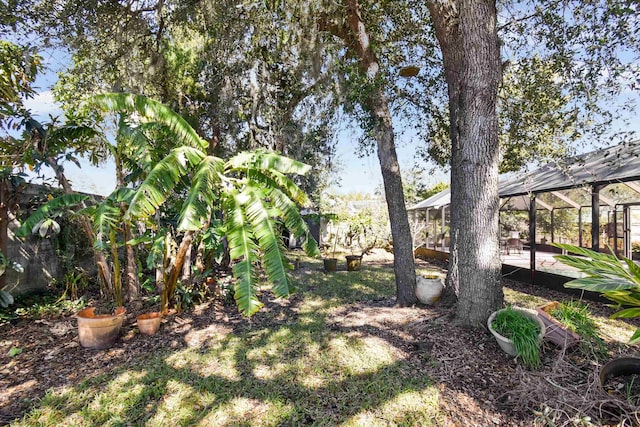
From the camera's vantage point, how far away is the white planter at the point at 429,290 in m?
5.34

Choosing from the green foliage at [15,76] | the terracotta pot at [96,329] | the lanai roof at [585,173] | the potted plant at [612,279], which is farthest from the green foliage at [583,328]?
the green foliage at [15,76]

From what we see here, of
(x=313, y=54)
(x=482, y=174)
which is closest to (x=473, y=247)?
(x=482, y=174)

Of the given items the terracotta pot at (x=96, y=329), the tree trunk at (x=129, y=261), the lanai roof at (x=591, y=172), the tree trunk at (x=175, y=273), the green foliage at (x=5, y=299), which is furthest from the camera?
the lanai roof at (x=591, y=172)

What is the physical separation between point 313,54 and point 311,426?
5.47m

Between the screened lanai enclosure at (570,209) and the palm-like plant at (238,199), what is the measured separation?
3092mm

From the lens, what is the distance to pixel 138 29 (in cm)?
588

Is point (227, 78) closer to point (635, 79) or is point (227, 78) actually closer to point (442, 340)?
point (442, 340)

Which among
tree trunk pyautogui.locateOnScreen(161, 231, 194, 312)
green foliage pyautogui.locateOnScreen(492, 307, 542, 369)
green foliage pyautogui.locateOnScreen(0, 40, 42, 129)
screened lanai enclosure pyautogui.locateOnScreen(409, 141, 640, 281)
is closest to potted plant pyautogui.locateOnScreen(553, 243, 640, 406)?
green foliage pyautogui.locateOnScreen(492, 307, 542, 369)

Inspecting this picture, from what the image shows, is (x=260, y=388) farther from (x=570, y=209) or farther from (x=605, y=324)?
(x=570, y=209)

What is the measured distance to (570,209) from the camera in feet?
38.3

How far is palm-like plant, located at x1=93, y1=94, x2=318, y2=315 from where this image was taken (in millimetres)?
2975

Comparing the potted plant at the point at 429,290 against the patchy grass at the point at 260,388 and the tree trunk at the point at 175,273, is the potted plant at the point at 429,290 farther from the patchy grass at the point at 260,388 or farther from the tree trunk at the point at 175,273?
the tree trunk at the point at 175,273

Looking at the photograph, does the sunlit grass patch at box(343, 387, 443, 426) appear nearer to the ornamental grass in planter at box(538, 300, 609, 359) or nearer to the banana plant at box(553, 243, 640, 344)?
the banana plant at box(553, 243, 640, 344)

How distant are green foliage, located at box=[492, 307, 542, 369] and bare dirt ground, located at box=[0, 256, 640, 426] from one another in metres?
0.12
